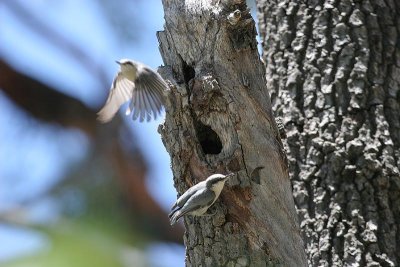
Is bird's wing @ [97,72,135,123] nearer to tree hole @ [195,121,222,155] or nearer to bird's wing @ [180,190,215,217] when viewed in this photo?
tree hole @ [195,121,222,155]

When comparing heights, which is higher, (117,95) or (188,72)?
(117,95)

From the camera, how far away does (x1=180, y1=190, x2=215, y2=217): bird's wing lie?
2.38m

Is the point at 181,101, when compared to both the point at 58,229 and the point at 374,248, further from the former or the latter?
the point at 374,248

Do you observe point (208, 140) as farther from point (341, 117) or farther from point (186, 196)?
point (341, 117)

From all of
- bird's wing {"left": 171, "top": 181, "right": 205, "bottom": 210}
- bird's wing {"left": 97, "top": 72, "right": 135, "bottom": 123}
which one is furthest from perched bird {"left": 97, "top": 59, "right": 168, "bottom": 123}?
bird's wing {"left": 171, "top": 181, "right": 205, "bottom": 210}

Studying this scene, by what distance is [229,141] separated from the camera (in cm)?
254

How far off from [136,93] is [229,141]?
2.31ft

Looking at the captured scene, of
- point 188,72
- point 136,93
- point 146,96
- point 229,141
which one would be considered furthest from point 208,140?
point 136,93

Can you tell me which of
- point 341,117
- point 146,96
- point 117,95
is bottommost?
point 341,117

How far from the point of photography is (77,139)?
314cm

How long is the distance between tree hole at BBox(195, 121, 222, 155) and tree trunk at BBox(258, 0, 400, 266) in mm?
732

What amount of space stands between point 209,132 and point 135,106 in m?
0.60

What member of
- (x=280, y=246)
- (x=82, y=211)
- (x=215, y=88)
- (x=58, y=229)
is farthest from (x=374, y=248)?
(x=58, y=229)

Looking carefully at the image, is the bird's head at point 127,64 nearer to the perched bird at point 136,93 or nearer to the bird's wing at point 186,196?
the perched bird at point 136,93
